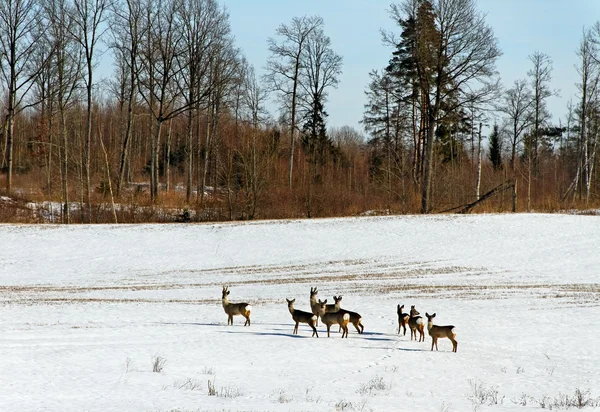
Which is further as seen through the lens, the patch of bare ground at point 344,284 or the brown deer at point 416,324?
the patch of bare ground at point 344,284

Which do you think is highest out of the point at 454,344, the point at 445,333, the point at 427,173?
the point at 427,173

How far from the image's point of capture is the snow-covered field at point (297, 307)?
420 inches

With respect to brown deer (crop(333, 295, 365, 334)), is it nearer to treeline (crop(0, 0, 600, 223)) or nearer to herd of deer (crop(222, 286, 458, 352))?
herd of deer (crop(222, 286, 458, 352))

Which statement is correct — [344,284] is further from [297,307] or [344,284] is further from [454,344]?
[454,344]

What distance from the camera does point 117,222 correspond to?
44.1 meters

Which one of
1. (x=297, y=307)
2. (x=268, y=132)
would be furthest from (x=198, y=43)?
(x=297, y=307)

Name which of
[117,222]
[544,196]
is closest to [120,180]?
[117,222]

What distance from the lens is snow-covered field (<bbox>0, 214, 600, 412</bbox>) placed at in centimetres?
1066

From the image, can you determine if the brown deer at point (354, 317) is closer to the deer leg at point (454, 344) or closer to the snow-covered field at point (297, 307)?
the snow-covered field at point (297, 307)

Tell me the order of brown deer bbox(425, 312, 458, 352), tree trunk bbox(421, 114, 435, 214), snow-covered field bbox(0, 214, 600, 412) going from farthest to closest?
1. tree trunk bbox(421, 114, 435, 214)
2. brown deer bbox(425, 312, 458, 352)
3. snow-covered field bbox(0, 214, 600, 412)

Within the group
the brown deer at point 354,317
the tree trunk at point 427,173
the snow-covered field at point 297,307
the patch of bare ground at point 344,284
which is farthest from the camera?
the tree trunk at point 427,173

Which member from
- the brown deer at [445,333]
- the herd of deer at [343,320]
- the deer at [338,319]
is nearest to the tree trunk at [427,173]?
the herd of deer at [343,320]

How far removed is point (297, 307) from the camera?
20812 mm

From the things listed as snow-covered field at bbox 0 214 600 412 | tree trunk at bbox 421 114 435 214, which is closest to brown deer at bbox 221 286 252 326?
snow-covered field at bbox 0 214 600 412
